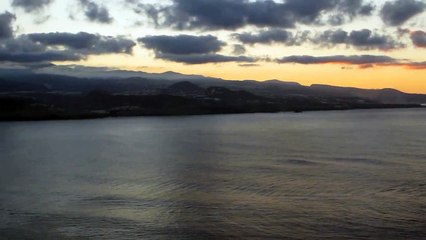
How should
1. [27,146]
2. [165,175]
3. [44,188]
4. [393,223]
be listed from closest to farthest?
[393,223] < [44,188] < [165,175] < [27,146]

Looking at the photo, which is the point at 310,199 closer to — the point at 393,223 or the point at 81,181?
the point at 393,223

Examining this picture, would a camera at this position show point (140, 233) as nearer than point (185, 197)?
Yes

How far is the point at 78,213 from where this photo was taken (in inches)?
1038

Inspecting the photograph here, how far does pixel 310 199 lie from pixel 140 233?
447 inches

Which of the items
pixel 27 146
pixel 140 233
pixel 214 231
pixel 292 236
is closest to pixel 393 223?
pixel 292 236

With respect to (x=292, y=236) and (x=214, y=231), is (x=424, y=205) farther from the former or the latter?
(x=214, y=231)

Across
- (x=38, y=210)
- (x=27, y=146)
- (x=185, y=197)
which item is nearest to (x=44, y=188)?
(x=38, y=210)

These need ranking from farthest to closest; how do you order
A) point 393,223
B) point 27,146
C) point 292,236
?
point 27,146 → point 393,223 → point 292,236

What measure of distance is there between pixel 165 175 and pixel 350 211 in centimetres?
1856

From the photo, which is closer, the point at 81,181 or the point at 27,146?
the point at 81,181

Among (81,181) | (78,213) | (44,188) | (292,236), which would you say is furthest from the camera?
(81,181)

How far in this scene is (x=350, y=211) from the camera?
26641mm

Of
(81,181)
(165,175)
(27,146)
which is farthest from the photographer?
(27,146)

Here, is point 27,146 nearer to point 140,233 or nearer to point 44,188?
point 44,188
